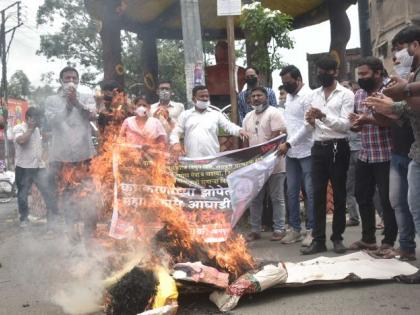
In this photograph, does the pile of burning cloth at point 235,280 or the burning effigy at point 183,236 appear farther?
the burning effigy at point 183,236

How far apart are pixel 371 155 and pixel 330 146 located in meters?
0.48

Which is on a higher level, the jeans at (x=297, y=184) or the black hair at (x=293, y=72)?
the black hair at (x=293, y=72)

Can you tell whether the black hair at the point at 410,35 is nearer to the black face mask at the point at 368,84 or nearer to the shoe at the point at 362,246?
the black face mask at the point at 368,84

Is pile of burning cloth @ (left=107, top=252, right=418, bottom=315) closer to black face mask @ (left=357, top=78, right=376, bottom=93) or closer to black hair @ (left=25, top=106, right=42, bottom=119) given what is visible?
black face mask @ (left=357, top=78, right=376, bottom=93)

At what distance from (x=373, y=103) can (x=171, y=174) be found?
235 centimetres

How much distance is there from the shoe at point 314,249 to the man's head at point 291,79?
1.90m

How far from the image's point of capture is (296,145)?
6148 mm

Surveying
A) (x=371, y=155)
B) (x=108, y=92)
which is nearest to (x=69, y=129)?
(x=108, y=92)

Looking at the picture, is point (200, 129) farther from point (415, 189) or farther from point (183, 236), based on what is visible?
point (415, 189)

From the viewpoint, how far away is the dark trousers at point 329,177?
5.54 meters

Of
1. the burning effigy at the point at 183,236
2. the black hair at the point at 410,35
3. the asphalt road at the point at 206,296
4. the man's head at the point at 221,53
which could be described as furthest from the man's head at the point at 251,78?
the man's head at the point at 221,53

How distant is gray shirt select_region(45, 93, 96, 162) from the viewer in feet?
21.7

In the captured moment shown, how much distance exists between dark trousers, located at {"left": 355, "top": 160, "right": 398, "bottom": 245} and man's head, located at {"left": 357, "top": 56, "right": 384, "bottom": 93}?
32.3 inches

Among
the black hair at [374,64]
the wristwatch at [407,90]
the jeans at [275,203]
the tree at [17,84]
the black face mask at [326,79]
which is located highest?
the tree at [17,84]
